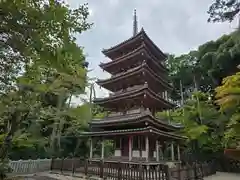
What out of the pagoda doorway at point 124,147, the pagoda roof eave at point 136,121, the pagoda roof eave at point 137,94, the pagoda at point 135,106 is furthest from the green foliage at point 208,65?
the pagoda doorway at point 124,147

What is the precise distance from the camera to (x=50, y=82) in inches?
346

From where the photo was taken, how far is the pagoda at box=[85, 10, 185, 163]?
12.6 meters

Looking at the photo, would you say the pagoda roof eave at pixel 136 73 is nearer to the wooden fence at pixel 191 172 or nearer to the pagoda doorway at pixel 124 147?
the pagoda doorway at pixel 124 147

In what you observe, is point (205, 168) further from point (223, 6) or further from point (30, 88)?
point (30, 88)

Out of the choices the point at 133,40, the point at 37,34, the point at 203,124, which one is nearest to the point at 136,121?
the point at 133,40

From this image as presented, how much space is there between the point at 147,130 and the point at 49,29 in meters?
8.40

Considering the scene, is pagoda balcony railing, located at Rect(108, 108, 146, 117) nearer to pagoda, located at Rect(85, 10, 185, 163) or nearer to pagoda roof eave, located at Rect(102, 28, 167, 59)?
pagoda, located at Rect(85, 10, 185, 163)

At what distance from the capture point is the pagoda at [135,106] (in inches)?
498

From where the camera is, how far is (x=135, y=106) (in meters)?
14.3

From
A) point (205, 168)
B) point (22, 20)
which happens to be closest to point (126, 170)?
point (205, 168)

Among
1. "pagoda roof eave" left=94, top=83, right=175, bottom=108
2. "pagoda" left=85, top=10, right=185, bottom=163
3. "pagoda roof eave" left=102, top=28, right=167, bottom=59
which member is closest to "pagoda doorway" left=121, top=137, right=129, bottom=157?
"pagoda" left=85, top=10, right=185, bottom=163

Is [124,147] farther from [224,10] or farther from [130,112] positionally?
[224,10]

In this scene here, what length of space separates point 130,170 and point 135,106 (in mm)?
6254

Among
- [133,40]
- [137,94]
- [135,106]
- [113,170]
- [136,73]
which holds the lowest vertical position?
[113,170]
